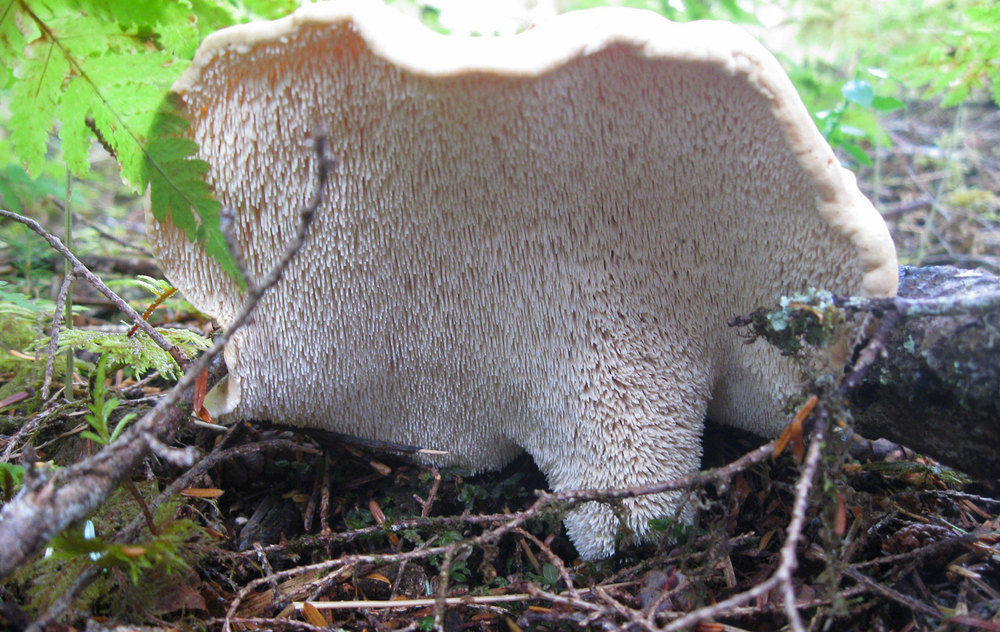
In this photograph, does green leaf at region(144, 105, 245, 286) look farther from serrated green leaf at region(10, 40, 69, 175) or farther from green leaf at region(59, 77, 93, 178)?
serrated green leaf at region(10, 40, 69, 175)

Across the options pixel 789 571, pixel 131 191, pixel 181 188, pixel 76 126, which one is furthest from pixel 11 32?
pixel 789 571

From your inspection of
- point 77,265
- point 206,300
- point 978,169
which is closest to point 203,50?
point 206,300

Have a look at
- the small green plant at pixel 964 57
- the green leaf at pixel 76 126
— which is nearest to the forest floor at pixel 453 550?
the green leaf at pixel 76 126

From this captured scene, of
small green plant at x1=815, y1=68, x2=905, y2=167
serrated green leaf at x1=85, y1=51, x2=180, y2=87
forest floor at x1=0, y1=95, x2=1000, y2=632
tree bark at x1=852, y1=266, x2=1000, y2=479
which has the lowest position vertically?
forest floor at x1=0, y1=95, x2=1000, y2=632

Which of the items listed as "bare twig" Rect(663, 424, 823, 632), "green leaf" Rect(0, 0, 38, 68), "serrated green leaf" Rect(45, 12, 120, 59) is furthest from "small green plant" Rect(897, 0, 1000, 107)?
"green leaf" Rect(0, 0, 38, 68)

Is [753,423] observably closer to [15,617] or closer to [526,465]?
[526,465]

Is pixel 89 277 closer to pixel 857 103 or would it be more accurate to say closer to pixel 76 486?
pixel 76 486

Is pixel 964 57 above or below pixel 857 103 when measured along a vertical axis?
above
